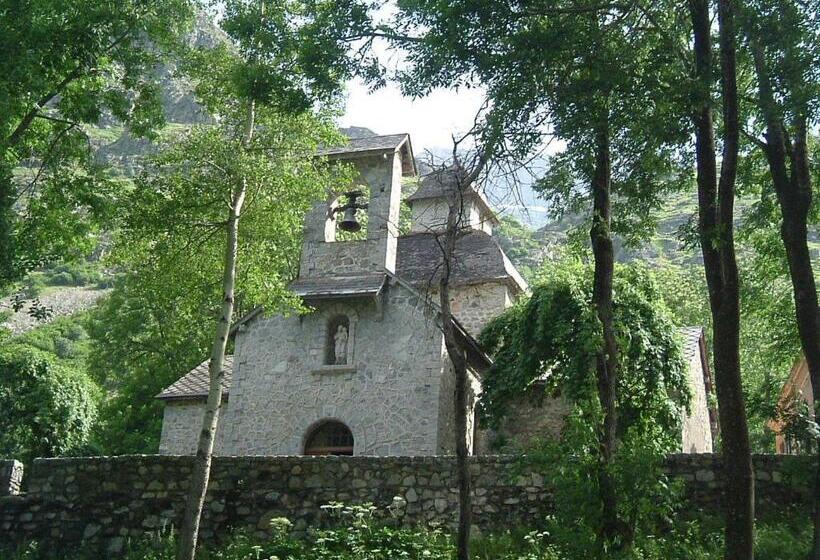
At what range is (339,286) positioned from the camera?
17.5 m

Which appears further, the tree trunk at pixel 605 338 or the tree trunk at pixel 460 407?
the tree trunk at pixel 460 407

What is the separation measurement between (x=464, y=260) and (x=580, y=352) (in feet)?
31.5

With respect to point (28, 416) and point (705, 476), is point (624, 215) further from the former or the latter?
point (28, 416)

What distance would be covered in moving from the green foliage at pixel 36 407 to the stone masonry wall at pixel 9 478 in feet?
25.8

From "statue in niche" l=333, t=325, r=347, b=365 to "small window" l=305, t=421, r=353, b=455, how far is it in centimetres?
123

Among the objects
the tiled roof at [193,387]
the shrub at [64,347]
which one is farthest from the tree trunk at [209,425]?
the shrub at [64,347]

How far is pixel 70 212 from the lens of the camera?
1444 centimetres

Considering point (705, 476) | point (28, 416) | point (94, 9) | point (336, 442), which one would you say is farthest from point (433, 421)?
point (28, 416)

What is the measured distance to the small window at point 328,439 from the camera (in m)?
17.3

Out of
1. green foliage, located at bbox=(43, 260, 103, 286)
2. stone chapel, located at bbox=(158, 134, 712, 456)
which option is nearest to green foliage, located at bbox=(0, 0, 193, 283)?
stone chapel, located at bbox=(158, 134, 712, 456)

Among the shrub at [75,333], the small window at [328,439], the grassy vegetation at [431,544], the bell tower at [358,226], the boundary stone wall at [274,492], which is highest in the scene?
the shrub at [75,333]

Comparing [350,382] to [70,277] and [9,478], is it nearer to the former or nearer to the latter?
[9,478]

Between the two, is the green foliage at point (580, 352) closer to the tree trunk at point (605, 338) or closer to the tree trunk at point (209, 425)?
the tree trunk at point (605, 338)

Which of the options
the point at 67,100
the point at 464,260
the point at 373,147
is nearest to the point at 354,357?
the point at 373,147
